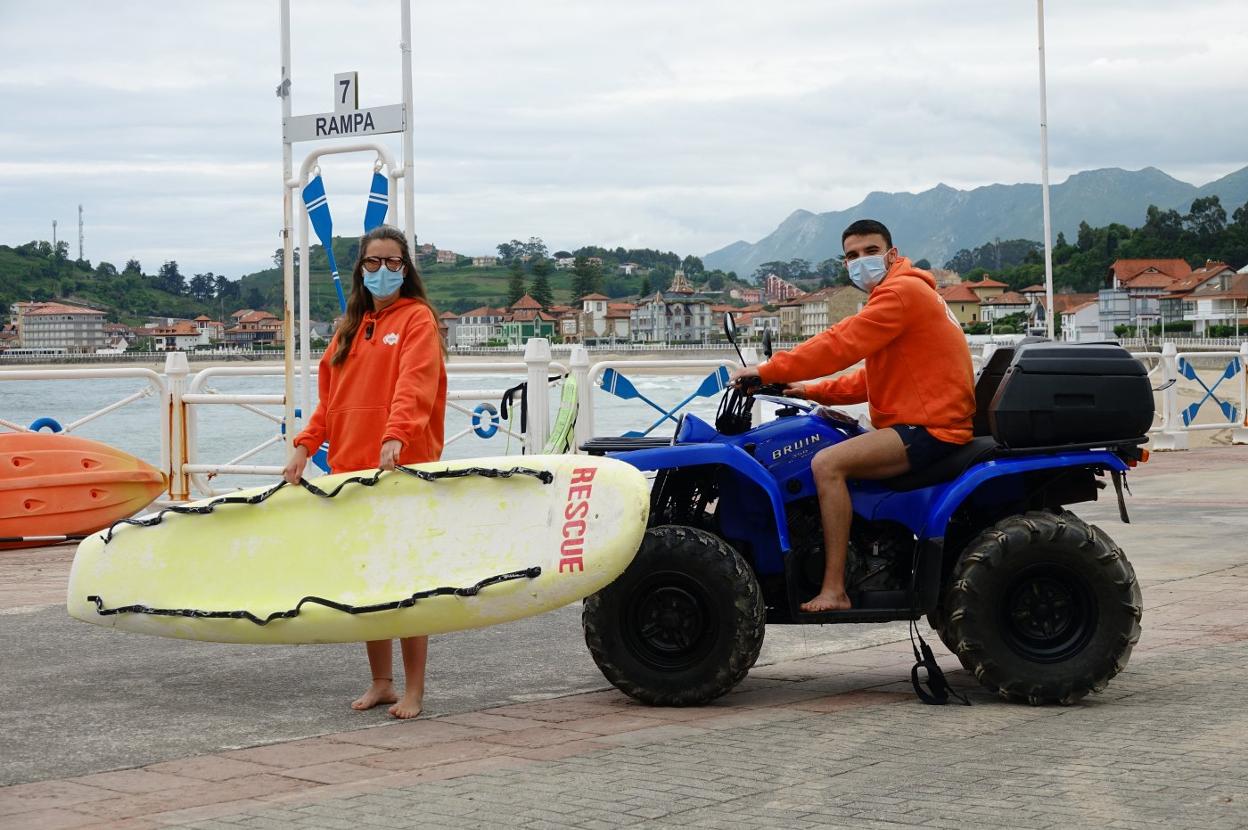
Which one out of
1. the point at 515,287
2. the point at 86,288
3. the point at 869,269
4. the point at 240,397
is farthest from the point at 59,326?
the point at 869,269

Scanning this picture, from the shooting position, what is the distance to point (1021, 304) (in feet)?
511

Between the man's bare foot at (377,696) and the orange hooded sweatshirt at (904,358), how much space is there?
1928mm

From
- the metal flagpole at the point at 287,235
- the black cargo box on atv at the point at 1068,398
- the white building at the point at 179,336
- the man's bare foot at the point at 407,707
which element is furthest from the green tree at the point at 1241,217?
the man's bare foot at the point at 407,707

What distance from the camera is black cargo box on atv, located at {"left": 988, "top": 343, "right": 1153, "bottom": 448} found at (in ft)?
20.4

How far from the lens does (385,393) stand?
20.6 feet

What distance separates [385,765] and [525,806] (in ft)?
2.63

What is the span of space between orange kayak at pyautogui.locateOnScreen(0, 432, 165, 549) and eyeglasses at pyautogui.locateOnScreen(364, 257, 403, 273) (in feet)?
21.1

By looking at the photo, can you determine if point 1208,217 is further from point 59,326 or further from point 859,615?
point 859,615

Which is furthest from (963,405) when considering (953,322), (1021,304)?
(1021,304)

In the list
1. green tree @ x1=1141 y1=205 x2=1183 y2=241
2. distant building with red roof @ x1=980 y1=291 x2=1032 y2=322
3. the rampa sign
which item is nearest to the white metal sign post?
the rampa sign

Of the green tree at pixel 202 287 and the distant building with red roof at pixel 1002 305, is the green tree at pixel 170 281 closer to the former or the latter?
the green tree at pixel 202 287

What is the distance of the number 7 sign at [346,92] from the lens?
11.5 metres

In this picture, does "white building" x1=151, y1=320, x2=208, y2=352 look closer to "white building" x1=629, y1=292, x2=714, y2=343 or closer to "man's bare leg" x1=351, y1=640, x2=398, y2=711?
"white building" x1=629, y1=292, x2=714, y2=343

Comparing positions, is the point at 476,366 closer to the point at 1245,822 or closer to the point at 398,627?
the point at 398,627
